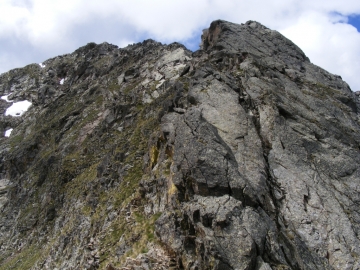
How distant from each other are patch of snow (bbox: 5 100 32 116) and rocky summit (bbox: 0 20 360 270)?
5289cm

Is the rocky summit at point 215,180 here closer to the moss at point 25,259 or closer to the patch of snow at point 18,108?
the moss at point 25,259

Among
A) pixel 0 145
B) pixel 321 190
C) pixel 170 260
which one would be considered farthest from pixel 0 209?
pixel 321 190

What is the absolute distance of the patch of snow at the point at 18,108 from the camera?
94.7 m

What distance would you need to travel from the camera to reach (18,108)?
317ft

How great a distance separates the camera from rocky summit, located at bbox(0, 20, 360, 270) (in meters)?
16.3

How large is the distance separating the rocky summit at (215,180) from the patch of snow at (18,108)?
52.9 meters

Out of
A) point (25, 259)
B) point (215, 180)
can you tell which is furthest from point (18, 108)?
point (215, 180)

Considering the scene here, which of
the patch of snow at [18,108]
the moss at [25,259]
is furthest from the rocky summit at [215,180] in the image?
the patch of snow at [18,108]

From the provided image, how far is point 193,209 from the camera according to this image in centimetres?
1658

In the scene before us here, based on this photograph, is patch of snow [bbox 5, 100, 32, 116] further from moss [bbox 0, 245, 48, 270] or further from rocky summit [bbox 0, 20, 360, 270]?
moss [bbox 0, 245, 48, 270]

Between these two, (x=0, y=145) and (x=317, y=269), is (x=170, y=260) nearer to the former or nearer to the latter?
(x=317, y=269)

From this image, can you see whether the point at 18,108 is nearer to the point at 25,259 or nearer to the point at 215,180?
the point at 25,259

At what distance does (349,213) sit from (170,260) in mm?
10265

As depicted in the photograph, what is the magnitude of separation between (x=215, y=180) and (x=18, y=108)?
92.7m
